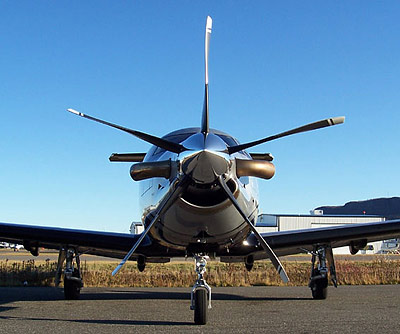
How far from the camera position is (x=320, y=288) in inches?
497

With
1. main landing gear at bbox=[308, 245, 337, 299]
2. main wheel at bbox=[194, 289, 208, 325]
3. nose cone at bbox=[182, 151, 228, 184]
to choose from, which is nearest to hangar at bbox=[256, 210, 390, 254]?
main landing gear at bbox=[308, 245, 337, 299]

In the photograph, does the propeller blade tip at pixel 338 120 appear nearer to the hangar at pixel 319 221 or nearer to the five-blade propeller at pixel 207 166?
the five-blade propeller at pixel 207 166

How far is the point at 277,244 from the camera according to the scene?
1263 centimetres

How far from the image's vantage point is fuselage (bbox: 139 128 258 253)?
24.5ft

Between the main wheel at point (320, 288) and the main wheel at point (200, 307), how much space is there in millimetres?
5180

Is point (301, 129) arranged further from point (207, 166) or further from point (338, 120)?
point (207, 166)

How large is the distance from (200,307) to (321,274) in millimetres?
5594

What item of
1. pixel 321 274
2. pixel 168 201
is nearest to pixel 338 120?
pixel 168 201

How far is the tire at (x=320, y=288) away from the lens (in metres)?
12.6

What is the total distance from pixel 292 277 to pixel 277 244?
775 cm

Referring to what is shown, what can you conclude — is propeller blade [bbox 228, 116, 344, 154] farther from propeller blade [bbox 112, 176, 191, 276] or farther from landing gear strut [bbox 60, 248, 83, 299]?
landing gear strut [bbox 60, 248, 83, 299]

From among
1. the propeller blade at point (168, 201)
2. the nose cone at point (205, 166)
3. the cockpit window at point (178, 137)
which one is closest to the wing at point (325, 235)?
the cockpit window at point (178, 137)

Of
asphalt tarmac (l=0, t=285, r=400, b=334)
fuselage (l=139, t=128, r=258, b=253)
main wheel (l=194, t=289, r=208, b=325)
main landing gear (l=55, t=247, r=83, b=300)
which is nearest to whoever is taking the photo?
asphalt tarmac (l=0, t=285, r=400, b=334)

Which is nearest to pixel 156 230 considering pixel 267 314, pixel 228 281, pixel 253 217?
pixel 253 217
